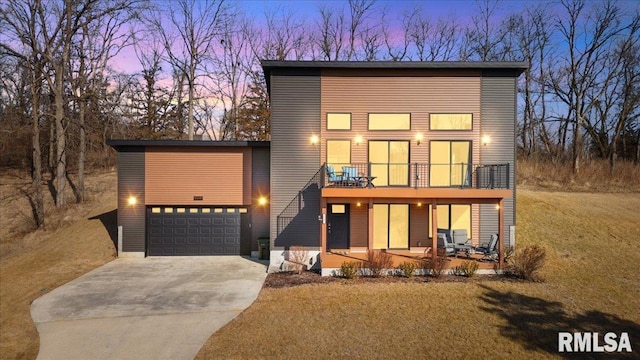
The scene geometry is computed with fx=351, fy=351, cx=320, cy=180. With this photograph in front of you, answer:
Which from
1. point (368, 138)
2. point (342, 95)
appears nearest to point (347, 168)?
point (368, 138)

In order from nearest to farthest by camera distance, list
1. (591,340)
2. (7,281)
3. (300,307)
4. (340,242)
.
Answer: (591,340)
(300,307)
(7,281)
(340,242)

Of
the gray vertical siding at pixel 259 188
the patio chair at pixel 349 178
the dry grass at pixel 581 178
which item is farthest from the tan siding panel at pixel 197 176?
Answer: the dry grass at pixel 581 178

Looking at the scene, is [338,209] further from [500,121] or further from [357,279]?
[500,121]

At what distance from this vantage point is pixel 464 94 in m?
14.2

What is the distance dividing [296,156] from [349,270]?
16.4 ft

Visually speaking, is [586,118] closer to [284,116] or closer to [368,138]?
[368,138]

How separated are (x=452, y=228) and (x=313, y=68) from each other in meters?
8.67

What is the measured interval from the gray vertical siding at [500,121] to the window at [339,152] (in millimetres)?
5475

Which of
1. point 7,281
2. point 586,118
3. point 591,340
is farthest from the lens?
point 586,118

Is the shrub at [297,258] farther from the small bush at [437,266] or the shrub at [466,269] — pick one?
the shrub at [466,269]

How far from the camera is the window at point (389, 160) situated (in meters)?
14.4

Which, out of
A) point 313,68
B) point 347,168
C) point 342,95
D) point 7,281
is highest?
point 313,68

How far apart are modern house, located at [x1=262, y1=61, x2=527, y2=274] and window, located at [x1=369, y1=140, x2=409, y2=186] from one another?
4cm

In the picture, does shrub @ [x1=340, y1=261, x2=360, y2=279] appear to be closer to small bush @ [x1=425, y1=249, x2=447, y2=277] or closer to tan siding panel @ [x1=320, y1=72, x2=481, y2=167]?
small bush @ [x1=425, y1=249, x2=447, y2=277]
